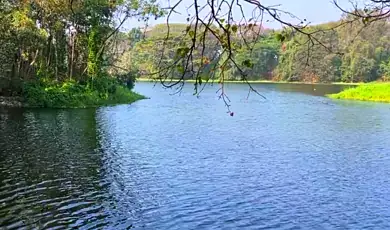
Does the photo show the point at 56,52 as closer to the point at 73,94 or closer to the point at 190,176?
the point at 73,94

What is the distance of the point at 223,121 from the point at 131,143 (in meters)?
9.77

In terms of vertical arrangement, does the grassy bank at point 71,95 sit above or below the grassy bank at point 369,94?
above

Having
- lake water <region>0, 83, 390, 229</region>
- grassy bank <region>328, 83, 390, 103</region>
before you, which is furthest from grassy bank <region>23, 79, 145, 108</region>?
grassy bank <region>328, 83, 390, 103</region>

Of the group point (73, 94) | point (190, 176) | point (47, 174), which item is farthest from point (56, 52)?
point (190, 176)

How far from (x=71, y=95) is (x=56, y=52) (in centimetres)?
373

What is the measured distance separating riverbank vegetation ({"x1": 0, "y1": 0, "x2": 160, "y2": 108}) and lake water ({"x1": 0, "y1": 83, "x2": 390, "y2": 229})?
6.53m

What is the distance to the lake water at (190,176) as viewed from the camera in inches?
408

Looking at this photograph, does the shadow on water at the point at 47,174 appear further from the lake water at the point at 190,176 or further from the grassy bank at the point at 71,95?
the grassy bank at the point at 71,95

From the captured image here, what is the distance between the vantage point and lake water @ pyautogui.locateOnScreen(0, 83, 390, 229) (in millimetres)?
10352

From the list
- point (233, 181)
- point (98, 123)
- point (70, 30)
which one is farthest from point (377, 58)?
point (233, 181)

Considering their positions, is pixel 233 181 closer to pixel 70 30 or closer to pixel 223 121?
pixel 223 121

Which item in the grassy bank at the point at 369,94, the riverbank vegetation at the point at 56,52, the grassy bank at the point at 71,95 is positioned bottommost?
the grassy bank at the point at 369,94

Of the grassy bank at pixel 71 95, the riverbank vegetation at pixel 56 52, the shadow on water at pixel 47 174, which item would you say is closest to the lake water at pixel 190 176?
the shadow on water at pixel 47 174

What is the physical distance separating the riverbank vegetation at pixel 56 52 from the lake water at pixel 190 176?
6.53 m
